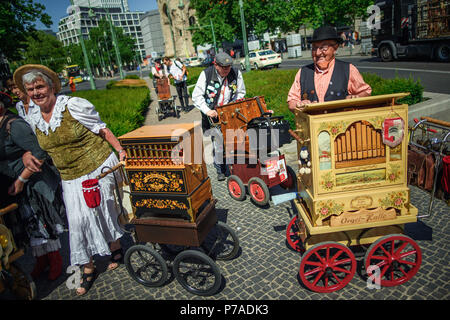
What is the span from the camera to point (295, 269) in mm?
3352

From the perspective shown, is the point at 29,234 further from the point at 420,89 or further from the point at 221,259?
the point at 420,89

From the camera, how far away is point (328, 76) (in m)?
3.36

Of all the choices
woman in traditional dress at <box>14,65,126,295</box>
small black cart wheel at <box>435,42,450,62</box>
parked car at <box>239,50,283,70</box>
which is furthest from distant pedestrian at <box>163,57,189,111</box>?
parked car at <box>239,50,283,70</box>

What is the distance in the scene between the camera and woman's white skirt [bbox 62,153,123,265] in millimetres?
3277

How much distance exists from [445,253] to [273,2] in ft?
115

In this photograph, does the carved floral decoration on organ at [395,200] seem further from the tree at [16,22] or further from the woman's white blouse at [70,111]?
the tree at [16,22]

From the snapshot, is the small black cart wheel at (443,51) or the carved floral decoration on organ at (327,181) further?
the small black cart wheel at (443,51)

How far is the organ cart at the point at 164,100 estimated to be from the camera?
11.7 meters

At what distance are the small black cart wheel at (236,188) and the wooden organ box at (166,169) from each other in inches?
72.1

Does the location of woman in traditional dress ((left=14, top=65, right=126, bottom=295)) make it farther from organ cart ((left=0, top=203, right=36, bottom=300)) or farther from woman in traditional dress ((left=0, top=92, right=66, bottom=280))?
organ cart ((left=0, top=203, right=36, bottom=300))

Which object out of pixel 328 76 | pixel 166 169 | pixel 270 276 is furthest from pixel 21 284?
pixel 328 76

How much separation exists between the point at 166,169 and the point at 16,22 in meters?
18.0

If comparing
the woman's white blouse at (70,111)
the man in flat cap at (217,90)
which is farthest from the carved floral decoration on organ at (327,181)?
the man in flat cap at (217,90)
